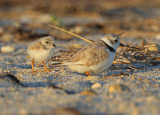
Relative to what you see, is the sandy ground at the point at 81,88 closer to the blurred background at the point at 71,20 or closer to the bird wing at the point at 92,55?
the bird wing at the point at 92,55

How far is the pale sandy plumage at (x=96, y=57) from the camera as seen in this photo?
3311mm

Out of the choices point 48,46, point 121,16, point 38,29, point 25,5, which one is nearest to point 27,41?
point 38,29

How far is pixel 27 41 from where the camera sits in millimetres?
6801

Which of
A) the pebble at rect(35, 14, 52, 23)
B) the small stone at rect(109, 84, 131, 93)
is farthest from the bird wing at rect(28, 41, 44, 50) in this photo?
the pebble at rect(35, 14, 52, 23)

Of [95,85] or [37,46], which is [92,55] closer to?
[95,85]

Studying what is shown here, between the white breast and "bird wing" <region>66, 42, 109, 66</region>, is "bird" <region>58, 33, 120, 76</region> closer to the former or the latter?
"bird wing" <region>66, 42, 109, 66</region>

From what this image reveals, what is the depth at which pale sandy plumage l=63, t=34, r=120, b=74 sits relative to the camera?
331 centimetres

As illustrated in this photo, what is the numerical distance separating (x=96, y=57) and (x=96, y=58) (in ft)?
0.04

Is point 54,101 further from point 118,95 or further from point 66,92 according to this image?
point 118,95

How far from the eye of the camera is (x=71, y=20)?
1023 cm

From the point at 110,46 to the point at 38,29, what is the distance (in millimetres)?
5264

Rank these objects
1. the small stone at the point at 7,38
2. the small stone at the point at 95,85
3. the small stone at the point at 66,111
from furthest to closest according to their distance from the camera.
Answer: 1. the small stone at the point at 7,38
2. the small stone at the point at 95,85
3. the small stone at the point at 66,111

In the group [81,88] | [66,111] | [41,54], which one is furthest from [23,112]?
[41,54]

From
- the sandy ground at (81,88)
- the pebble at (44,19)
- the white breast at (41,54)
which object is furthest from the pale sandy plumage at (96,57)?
the pebble at (44,19)
